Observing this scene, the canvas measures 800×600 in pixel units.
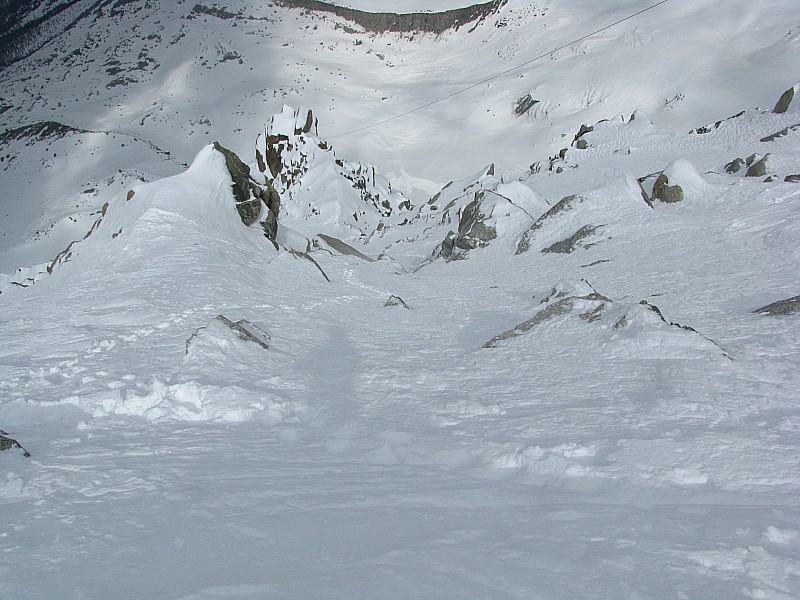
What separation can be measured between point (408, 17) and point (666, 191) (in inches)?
3431

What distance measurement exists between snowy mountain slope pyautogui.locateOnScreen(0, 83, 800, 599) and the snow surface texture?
0.9 inches

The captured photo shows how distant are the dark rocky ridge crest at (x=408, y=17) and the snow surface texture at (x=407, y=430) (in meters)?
86.0

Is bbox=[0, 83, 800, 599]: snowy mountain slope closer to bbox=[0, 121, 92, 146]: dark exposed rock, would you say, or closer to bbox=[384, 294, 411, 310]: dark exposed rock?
bbox=[384, 294, 411, 310]: dark exposed rock

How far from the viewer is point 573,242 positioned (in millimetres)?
14484

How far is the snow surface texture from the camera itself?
7.18ft

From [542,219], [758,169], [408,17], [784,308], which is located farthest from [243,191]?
[408,17]

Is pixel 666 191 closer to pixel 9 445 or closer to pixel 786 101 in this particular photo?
pixel 786 101

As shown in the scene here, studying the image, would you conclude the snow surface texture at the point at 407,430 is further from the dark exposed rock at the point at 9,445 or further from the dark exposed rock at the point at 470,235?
the dark exposed rock at the point at 470,235

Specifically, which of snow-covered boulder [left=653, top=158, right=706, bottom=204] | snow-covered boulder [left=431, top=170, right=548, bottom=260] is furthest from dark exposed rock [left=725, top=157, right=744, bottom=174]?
snow-covered boulder [left=431, top=170, right=548, bottom=260]

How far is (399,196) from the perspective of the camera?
46.6 meters

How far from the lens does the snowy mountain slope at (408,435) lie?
2186 millimetres

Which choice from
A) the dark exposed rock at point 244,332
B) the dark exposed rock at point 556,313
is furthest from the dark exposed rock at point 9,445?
the dark exposed rock at point 556,313

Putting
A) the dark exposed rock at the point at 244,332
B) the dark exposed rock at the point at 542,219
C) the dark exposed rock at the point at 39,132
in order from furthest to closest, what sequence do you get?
the dark exposed rock at the point at 39,132
the dark exposed rock at the point at 542,219
the dark exposed rock at the point at 244,332

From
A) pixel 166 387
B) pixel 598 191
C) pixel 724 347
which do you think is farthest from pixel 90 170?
pixel 724 347
